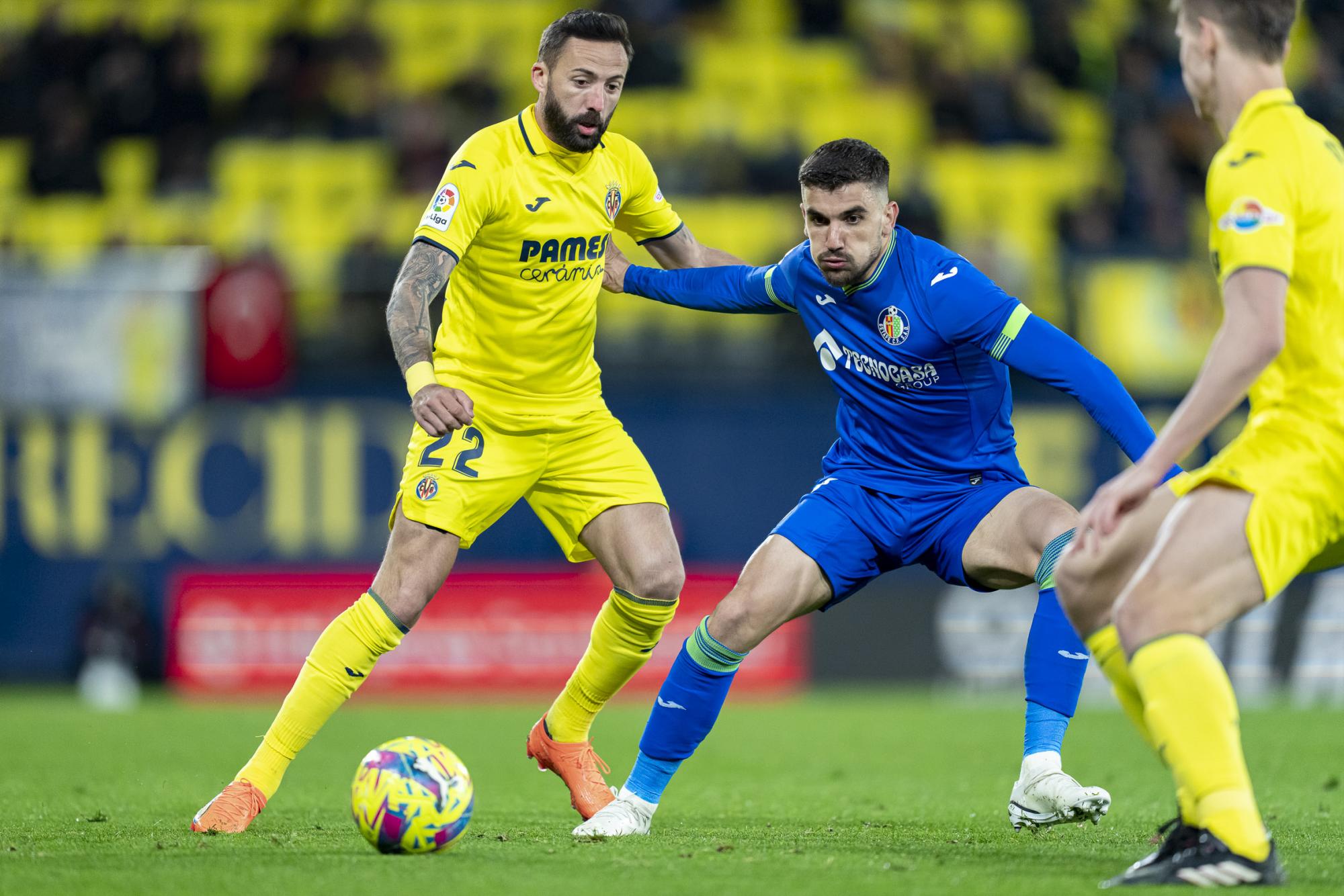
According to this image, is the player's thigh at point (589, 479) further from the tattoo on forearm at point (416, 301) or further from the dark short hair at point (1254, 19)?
the dark short hair at point (1254, 19)

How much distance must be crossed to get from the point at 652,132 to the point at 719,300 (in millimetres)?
9598

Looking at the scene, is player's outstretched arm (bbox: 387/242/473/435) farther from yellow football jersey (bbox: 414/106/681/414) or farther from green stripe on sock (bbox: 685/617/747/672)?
green stripe on sock (bbox: 685/617/747/672)

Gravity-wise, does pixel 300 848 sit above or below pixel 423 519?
below

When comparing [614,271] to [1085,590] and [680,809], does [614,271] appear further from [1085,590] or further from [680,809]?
[1085,590]

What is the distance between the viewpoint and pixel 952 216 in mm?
15289

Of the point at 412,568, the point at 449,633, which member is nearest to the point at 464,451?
the point at 412,568

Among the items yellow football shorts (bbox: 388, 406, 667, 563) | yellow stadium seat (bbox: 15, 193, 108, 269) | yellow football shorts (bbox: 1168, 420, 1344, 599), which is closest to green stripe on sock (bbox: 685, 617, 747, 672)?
yellow football shorts (bbox: 388, 406, 667, 563)

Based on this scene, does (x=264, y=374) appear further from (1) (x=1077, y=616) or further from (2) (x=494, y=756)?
(1) (x=1077, y=616)

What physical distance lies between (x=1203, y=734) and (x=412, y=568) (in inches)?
109

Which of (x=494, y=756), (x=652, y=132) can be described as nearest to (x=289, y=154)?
(x=652, y=132)

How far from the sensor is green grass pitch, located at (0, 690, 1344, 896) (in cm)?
443

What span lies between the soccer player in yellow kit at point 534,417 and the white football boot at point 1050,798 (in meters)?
1.40

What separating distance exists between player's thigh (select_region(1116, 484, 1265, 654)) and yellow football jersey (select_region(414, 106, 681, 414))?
2551mm

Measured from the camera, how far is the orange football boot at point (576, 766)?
6.07 metres
